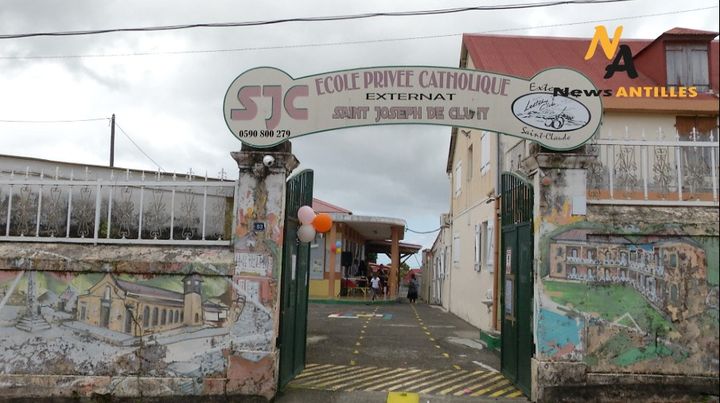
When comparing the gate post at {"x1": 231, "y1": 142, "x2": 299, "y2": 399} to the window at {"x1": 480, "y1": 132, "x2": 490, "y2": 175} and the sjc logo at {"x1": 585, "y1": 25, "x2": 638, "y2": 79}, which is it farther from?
the sjc logo at {"x1": 585, "y1": 25, "x2": 638, "y2": 79}

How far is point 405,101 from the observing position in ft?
22.4

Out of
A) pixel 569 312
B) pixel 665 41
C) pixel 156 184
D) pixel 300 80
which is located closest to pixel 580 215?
pixel 569 312

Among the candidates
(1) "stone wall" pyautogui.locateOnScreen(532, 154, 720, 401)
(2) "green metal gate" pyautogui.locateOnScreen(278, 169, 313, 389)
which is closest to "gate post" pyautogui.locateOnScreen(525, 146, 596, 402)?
(1) "stone wall" pyautogui.locateOnScreen(532, 154, 720, 401)

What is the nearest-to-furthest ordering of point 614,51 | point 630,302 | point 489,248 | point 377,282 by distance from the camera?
point 630,302 < point 489,248 < point 614,51 < point 377,282

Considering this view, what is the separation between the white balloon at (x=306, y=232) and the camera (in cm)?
740

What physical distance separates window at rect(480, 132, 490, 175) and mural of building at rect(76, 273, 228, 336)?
365 inches

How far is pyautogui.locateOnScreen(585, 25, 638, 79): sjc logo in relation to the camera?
13969 millimetres

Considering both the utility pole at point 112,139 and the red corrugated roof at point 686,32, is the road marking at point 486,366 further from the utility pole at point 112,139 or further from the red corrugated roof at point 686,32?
the utility pole at point 112,139

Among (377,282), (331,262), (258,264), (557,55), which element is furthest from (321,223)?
(377,282)

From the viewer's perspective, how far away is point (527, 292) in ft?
22.6

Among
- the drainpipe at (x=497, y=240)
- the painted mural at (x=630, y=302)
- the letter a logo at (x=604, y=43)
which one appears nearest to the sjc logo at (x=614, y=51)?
the letter a logo at (x=604, y=43)

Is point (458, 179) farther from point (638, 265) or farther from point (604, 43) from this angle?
point (638, 265)

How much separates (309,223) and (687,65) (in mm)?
11821

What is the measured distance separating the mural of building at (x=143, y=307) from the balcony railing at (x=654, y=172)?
194 inches
